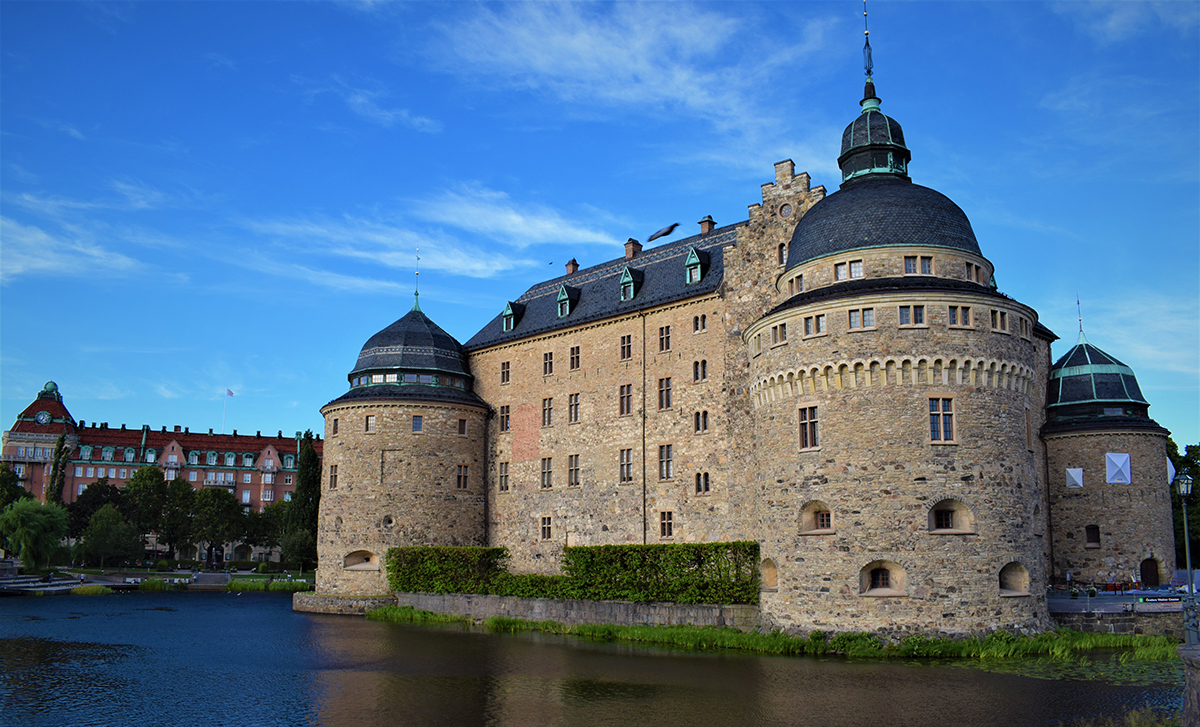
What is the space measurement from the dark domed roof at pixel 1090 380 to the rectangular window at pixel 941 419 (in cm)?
1694

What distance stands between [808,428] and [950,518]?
17.7 ft

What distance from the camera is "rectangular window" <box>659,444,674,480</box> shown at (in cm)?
4188

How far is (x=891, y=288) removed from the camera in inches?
1181

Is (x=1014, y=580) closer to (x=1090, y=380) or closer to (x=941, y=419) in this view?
(x=941, y=419)

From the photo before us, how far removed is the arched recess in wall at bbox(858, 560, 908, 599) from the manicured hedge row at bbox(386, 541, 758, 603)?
16.2ft

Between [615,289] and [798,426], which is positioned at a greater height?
[615,289]

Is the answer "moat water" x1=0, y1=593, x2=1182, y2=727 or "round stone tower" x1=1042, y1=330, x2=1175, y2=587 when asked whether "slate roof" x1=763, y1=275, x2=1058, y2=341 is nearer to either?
"moat water" x1=0, y1=593, x2=1182, y2=727

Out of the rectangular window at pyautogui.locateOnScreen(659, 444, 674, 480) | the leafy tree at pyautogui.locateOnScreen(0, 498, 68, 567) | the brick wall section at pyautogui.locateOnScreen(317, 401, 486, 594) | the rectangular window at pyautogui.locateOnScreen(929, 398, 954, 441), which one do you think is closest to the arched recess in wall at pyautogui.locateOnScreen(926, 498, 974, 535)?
the rectangular window at pyautogui.locateOnScreen(929, 398, 954, 441)

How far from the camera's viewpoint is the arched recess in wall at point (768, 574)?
32406 mm

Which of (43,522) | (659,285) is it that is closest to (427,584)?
(659,285)

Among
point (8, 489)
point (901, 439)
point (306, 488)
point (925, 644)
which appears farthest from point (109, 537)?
point (925, 644)

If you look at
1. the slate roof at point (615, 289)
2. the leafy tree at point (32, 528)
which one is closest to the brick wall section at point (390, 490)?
the slate roof at point (615, 289)

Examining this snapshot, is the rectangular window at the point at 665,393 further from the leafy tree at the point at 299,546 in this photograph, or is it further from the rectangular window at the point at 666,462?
the leafy tree at the point at 299,546

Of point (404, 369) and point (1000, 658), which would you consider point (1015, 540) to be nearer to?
point (1000, 658)
